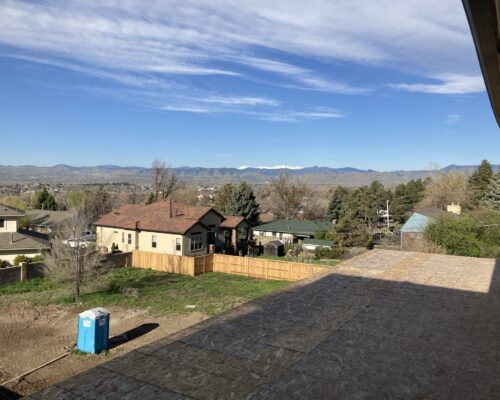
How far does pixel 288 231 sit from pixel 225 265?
20.7m

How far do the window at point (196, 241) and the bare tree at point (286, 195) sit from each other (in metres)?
34.0

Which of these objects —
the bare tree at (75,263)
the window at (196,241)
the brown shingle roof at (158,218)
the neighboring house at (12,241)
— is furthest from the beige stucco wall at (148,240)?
the bare tree at (75,263)

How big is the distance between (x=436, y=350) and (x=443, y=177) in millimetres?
64643

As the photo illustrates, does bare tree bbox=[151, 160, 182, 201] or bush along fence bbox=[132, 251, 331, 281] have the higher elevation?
bare tree bbox=[151, 160, 182, 201]

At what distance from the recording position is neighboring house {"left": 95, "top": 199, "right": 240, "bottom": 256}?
101 ft

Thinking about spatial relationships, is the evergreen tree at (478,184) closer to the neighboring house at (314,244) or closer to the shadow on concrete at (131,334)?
the neighboring house at (314,244)

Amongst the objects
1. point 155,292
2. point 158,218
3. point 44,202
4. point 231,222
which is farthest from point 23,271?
point 44,202

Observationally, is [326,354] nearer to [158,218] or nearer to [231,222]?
[158,218]

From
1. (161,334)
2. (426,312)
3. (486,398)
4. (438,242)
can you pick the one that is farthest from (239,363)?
(438,242)

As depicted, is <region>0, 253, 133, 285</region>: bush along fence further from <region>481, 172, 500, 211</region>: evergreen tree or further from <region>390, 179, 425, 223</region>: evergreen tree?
<region>390, 179, 425, 223</region>: evergreen tree

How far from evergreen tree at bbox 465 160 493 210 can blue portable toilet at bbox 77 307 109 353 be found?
2139 inches

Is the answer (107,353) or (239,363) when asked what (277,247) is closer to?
(107,353)

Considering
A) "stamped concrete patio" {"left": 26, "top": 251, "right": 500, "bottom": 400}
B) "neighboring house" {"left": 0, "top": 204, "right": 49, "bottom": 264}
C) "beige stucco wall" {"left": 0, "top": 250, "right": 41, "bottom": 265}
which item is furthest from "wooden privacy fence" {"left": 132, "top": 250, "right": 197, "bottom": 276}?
"stamped concrete patio" {"left": 26, "top": 251, "right": 500, "bottom": 400}

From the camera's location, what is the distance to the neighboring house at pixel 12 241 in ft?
88.4
